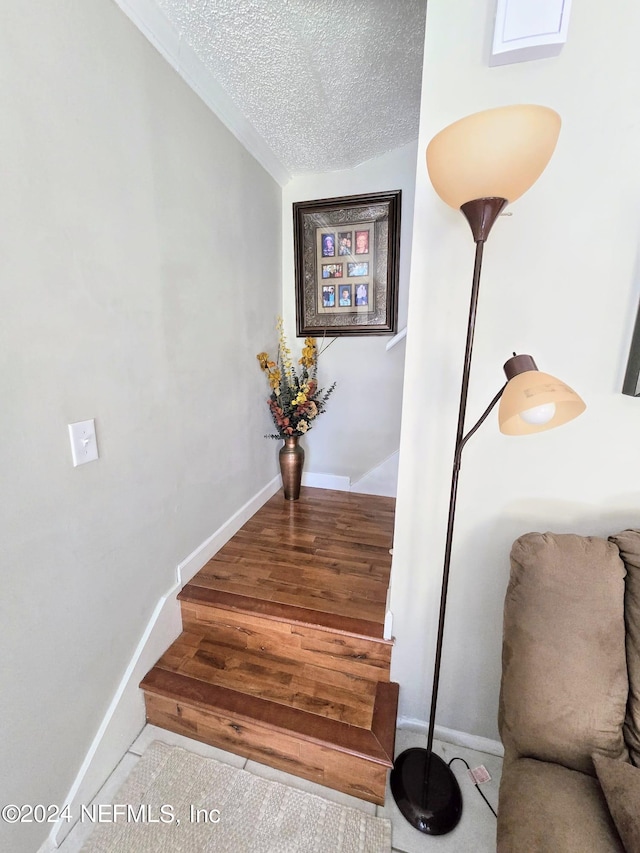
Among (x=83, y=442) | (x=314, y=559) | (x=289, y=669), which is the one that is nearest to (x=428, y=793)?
(x=289, y=669)

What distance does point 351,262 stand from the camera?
2.44 metres

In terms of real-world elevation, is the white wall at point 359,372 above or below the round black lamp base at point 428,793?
above

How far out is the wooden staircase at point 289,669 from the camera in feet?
3.93

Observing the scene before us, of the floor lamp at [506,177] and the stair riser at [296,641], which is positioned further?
the stair riser at [296,641]

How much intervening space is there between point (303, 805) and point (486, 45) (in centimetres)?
233

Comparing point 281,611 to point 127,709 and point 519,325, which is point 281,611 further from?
point 519,325

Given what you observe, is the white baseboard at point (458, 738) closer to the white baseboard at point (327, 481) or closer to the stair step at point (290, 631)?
the stair step at point (290, 631)

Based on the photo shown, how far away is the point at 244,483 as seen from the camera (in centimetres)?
222

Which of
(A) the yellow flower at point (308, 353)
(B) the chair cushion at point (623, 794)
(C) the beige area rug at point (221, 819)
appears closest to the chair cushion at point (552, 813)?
(B) the chair cushion at point (623, 794)

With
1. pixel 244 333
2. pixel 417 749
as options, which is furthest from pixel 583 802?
pixel 244 333

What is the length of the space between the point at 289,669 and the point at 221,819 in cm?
45

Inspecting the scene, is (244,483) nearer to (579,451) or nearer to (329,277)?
(329,277)

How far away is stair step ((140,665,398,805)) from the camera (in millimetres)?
1157

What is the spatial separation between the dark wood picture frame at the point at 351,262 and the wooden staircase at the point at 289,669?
5.26 ft
